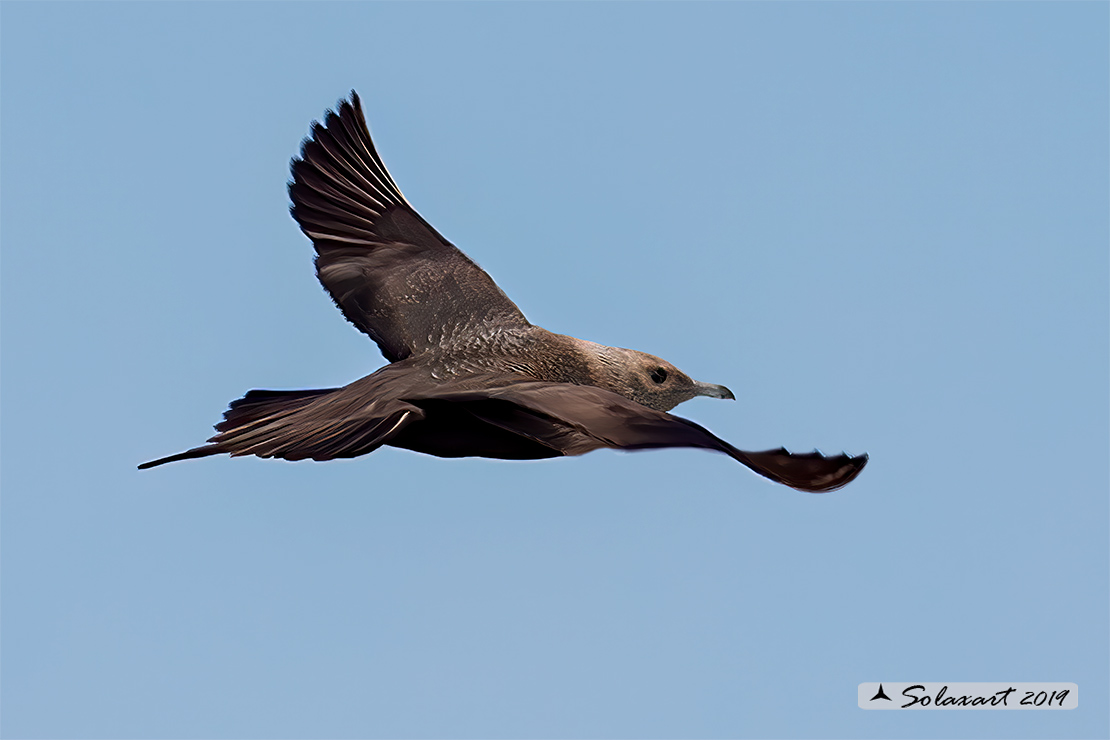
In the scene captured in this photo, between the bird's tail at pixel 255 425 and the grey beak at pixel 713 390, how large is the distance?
232 cm

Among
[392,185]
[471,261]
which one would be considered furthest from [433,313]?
[392,185]

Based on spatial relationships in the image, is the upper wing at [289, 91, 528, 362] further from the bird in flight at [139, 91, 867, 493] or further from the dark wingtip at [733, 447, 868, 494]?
the dark wingtip at [733, 447, 868, 494]

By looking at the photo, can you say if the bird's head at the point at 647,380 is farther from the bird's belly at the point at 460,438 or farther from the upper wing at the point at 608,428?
the upper wing at the point at 608,428

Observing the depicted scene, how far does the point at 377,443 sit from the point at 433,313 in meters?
1.77

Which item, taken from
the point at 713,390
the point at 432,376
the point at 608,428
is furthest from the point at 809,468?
the point at 432,376

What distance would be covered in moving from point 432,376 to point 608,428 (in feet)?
5.79

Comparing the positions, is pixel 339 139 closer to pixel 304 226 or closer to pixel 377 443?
pixel 304 226

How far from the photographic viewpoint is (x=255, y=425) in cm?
768

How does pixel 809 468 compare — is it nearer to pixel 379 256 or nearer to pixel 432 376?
pixel 432 376

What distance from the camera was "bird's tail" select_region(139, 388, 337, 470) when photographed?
6.95m

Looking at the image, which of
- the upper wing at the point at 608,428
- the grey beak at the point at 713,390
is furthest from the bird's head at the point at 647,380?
the upper wing at the point at 608,428

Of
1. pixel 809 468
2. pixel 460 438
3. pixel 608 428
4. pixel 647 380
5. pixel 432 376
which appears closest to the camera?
pixel 608 428

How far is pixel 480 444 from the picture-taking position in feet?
24.5

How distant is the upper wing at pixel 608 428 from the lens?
6.18 meters
